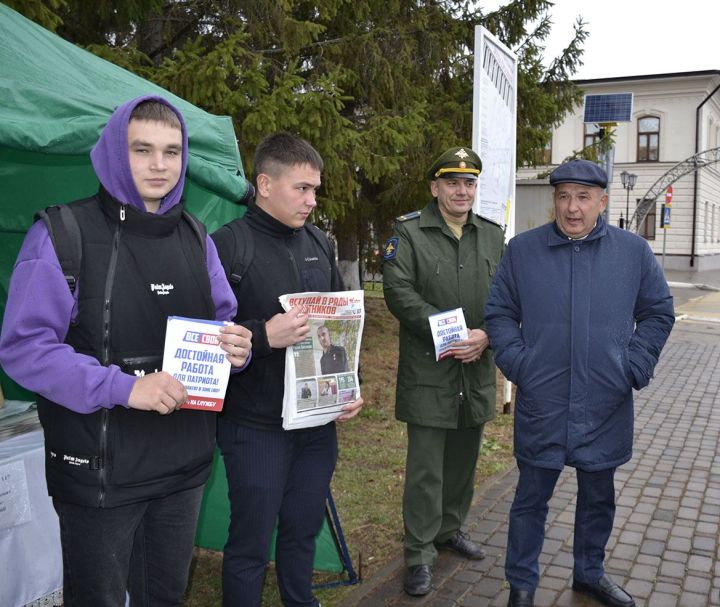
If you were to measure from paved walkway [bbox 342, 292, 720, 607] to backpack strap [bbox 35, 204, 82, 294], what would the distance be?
2342mm

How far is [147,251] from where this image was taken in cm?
216

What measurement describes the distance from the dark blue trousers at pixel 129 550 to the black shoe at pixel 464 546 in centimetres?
208

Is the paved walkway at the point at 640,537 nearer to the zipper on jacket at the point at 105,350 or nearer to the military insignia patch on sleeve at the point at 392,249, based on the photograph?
the military insignia patch on sleeve at the point at 392,249

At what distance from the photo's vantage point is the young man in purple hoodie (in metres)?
1.95

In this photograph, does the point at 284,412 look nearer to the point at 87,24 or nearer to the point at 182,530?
the point at 182,530

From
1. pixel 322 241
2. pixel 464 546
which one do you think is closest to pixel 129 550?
pixel 322 241

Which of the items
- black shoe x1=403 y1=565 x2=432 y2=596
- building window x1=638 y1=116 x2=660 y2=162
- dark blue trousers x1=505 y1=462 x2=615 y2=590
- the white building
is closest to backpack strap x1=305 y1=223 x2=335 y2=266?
dark blue trousers x1=505 y1=462 x2=615 y2=590

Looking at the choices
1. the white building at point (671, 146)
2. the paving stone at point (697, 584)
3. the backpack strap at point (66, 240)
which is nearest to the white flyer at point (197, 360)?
the backpack strap at point (66, 240)

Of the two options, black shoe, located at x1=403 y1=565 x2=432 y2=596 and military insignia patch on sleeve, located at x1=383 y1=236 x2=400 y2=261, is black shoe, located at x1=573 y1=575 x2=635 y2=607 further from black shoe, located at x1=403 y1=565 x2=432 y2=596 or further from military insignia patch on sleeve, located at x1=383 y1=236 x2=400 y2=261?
military insignia patch on sleeve, located at x1=383 y1=236 x2=400 y2=261

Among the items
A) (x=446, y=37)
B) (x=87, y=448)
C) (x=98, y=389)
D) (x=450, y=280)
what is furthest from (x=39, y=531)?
(x=446, y=37)

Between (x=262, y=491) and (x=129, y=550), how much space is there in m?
0.64

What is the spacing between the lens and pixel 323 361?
9.20 feet

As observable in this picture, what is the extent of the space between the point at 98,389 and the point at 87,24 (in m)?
6.64

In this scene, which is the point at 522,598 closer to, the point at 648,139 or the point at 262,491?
the point at 262,491
